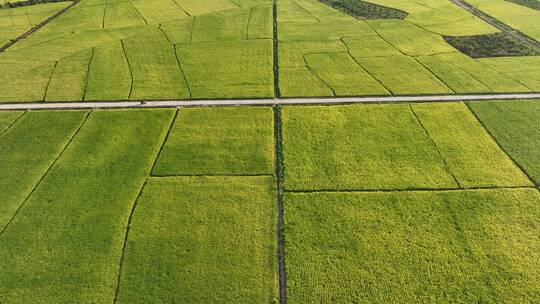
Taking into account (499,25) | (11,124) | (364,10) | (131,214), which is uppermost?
(364,10)

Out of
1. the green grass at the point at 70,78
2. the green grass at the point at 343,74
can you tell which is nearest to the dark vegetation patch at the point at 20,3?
the green grass at the point at 70,78

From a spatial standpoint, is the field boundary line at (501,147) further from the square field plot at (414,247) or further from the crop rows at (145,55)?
the crop rows at (145,55)

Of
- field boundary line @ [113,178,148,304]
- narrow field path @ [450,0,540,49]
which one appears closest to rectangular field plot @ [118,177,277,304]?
field boundary line @ [113,178,148,304]

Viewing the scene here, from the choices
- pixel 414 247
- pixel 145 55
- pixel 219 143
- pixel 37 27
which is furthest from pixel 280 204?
pixel 37 27

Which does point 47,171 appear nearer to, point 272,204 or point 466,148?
point 272,204

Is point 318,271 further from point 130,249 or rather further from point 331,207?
point 130,249

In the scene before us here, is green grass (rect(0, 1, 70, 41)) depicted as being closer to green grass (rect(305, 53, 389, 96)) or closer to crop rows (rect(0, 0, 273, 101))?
crop rows (rect(0, 0, 273, 101))

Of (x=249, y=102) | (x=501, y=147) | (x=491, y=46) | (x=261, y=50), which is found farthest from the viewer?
(x=491, y=46)
